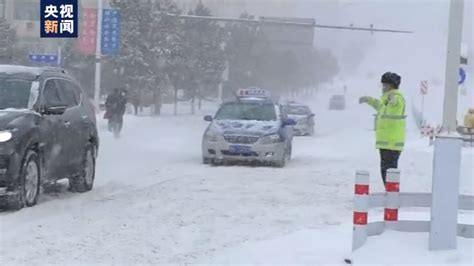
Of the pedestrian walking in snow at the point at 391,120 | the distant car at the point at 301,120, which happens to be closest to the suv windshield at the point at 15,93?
the pedestrian walking in snow at the point at 391,120

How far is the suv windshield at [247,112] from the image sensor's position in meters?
17.4

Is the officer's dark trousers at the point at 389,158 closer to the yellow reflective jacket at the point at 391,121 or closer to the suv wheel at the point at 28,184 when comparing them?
the yellow reflective jacket at the point at 391,121

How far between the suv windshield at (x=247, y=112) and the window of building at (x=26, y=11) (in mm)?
46597

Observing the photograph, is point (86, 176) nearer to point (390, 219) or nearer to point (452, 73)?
point (390, 219)

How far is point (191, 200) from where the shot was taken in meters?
10.8

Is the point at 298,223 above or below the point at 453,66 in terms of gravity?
below

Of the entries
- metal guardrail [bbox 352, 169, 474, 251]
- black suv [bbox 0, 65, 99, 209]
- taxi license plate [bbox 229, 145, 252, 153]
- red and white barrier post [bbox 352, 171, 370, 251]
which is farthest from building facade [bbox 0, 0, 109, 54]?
red and white barrier post [bbox 352, 171, 370, 251]

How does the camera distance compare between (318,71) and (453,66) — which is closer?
(453,66)

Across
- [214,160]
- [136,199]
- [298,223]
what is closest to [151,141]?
[214,160]

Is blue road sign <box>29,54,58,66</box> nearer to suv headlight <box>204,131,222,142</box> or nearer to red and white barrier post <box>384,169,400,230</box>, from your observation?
suv headlight <box>204,131,222,142</box>

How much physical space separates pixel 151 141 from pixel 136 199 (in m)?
14.4

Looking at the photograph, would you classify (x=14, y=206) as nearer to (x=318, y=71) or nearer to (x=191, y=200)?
(x=191, y=200)

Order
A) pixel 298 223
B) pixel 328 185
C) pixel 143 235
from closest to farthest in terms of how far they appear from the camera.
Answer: pixel 143 235, pixel 298 223, pixel 328 185

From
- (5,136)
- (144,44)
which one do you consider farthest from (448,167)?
(144,44)
